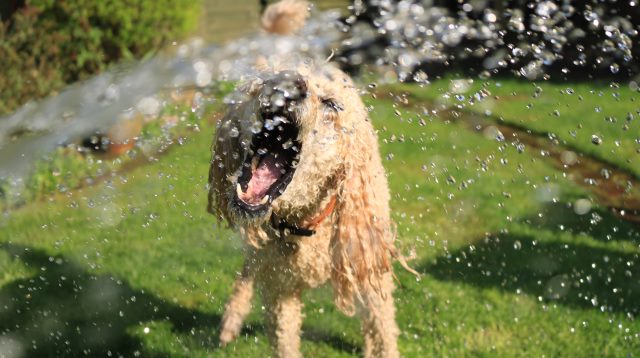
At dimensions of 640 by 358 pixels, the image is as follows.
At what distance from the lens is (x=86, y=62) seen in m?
7.32

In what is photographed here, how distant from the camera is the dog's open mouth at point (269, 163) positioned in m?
2.35

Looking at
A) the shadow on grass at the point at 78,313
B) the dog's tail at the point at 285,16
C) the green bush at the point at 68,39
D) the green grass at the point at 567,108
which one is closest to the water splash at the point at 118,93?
the green bush at the point at 68,39

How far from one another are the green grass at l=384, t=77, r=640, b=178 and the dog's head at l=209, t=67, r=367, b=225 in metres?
4.02

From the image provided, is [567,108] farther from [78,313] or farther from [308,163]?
[308,163]

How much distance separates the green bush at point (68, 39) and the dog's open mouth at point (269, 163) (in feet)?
15.6

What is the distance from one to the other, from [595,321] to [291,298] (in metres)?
1.77

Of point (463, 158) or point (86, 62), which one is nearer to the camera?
point (463, 158)

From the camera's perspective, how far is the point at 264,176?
2.41 metres

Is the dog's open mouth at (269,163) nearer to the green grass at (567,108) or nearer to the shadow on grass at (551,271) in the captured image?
Answer: the shadow on grass at (551,271)

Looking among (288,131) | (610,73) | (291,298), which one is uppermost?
(288,131)

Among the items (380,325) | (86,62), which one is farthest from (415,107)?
(380,325)

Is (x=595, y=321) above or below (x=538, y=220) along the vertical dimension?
above

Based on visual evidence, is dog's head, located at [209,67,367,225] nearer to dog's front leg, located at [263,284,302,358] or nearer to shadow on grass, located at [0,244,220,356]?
dog's front leg, located at [263,284,302,358]

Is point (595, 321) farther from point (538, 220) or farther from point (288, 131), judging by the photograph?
point (288, 131)
